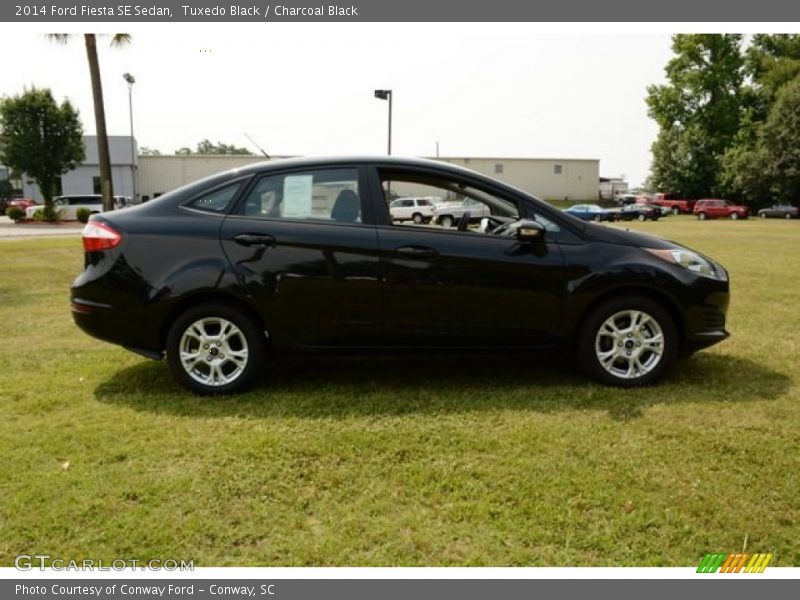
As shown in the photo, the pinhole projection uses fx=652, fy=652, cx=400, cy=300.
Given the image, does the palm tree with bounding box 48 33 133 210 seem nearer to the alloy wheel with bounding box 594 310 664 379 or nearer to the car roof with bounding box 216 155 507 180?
the car roof with bounding box 216 155 507 180

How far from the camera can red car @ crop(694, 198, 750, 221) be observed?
1826 inches

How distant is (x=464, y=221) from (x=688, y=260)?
65.1 inches

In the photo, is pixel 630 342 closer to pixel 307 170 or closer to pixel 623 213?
pixel 307 170

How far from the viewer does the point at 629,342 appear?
4.64 meters

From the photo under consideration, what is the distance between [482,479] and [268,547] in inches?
43.9

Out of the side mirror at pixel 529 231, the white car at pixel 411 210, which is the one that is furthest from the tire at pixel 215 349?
A: the side mirror at pixel 529 231

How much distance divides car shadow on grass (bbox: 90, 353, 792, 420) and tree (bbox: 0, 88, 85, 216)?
3674 centimetres

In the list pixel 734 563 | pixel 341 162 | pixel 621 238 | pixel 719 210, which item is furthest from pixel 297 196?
pixel 719 210

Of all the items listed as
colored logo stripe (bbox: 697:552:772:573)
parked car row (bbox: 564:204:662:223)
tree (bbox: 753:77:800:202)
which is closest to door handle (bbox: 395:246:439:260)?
colored logo stripe (bbox: 697:552:772:573)

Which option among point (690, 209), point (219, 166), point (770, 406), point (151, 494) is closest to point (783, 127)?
point (690, 209)

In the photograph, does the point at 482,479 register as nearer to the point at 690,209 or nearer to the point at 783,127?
the point at 783,127

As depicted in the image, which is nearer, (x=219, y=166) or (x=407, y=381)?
(x=407, y=381)

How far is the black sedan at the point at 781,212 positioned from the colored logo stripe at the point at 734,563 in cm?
5100

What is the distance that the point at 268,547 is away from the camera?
2699 mm
